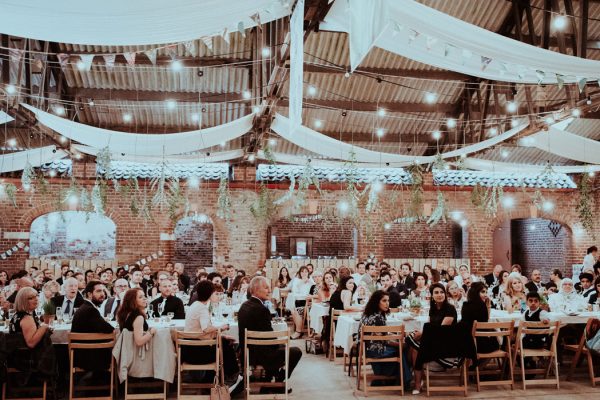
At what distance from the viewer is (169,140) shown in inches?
344

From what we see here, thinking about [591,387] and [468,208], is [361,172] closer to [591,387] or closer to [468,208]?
[468,208]

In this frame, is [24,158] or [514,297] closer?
[514,297]

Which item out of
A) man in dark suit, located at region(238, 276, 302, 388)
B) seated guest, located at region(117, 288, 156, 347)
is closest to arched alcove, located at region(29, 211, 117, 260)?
seated guest, located at region(117, 288, 156, 347)

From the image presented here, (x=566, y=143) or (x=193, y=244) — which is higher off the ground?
(x=566, y=143)

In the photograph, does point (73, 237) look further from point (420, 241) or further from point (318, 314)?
point (420, 241)

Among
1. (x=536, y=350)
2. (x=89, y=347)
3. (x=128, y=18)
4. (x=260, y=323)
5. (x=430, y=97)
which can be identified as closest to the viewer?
(x=128, y=18)

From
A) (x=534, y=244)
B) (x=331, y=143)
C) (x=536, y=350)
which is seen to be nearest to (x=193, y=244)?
(x=331, y=143)

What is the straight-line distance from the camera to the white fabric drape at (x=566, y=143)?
9461mm

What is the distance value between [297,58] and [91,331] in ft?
10.9

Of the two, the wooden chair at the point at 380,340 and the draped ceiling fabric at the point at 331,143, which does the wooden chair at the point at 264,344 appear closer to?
the wooden chair at the point at 380,340

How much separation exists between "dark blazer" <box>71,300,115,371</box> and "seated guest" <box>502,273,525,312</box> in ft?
16.9

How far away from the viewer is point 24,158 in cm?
1042

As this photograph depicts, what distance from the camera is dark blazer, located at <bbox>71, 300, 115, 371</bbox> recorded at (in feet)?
17.9

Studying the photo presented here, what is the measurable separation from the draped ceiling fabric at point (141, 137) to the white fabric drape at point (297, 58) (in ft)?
10.9
